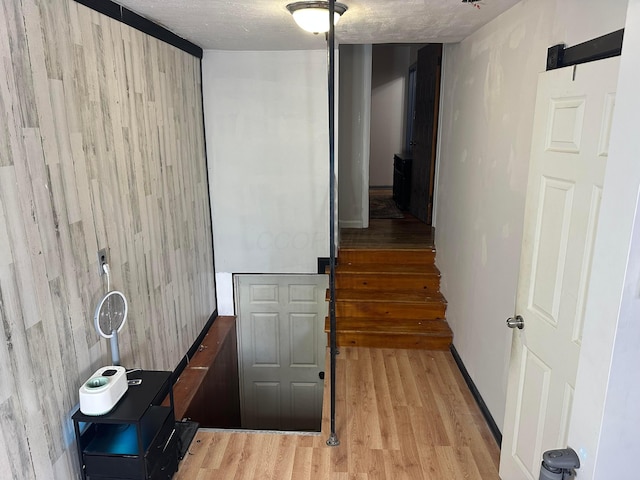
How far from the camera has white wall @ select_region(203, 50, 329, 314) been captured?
12.3ft

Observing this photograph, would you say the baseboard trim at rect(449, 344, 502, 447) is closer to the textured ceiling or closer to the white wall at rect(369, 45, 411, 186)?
the textured ceiling

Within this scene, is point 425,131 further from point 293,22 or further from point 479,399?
Answer: point 479,399

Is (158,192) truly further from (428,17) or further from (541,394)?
(541,394)

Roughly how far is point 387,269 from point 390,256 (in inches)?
5.8

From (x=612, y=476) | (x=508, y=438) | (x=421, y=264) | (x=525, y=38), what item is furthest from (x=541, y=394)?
(x=421, y=264)

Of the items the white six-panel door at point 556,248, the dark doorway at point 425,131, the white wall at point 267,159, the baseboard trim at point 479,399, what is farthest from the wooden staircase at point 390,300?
the white six-panel door at point 556,248

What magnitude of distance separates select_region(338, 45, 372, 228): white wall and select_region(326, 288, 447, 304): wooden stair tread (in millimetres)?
1302

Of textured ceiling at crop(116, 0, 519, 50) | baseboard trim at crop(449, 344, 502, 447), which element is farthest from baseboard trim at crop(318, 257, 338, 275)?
textured ceiling at crop(116, 0, 519, 50)

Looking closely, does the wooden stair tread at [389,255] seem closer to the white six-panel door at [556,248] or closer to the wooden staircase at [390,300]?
the wooden staircase at [390,300]

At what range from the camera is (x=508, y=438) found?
7.02ft

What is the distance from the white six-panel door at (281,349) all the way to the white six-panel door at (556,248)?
103 inches

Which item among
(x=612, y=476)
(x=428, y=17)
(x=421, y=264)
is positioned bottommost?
(x=421, y=264)

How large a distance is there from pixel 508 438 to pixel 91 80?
2644 mm

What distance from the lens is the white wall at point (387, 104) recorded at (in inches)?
302
